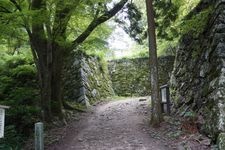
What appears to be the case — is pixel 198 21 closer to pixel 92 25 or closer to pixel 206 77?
pixel 206 77

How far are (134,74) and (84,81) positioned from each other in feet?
16.4

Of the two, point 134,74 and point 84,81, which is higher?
point 134,74

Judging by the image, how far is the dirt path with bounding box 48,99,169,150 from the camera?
7621 millimetres

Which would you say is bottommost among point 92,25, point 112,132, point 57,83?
point 112,132

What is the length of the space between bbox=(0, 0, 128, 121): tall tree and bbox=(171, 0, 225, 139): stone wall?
3.27 metres

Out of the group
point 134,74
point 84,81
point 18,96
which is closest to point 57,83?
point 18,96

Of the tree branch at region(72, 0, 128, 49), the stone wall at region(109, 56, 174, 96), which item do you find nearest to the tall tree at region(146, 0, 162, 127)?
the tree branch at region(72, 0, 128, 49)

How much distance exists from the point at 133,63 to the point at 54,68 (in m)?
9.11

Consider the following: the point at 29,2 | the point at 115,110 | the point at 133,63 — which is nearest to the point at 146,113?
the point at 115,110

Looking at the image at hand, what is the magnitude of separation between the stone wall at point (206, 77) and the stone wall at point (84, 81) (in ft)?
15.6

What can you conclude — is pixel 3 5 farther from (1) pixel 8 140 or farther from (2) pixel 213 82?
(2) pixel 213 82

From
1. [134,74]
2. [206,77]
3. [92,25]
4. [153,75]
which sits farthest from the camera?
[134,74]

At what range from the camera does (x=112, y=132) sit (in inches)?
356

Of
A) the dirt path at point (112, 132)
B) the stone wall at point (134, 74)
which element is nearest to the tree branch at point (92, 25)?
the dirt path at point (112, 132)
